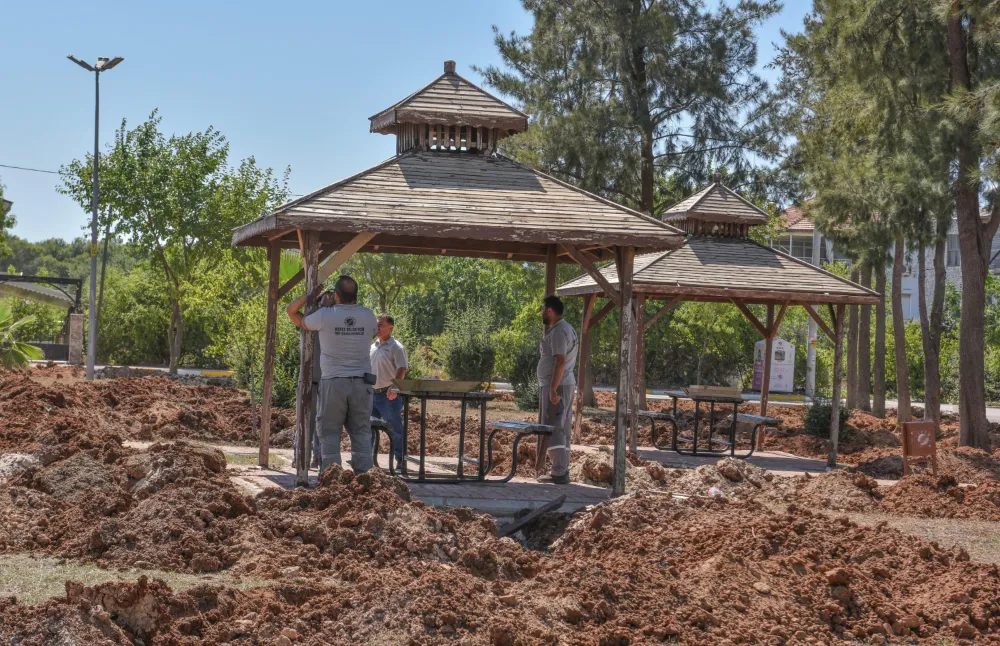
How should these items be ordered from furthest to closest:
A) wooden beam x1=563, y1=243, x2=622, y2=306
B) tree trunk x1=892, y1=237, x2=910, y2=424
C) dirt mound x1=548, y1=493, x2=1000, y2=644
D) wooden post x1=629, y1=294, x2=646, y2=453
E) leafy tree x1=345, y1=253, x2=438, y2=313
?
leafy tree x1=345, y1=253, x2=438, y2=313 → tree trunk x1=892, y1=237, x2=910, y2=424 → wooden post x1=629, y1=294, x2=646, y2=453 → wooden beam x1=563, y1=243, x2=622, y2=306 → dirt mound x1=548, y1=493, x2=1000, y2=644

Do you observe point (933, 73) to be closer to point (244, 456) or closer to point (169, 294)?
point (244, 456)

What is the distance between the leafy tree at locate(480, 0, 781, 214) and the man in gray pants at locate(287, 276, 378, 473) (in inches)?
577

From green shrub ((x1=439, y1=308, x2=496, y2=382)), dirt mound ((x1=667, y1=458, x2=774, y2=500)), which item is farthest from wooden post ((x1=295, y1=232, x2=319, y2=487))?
green shrub ((x1=439, y1=308, x2=496, y2=382))

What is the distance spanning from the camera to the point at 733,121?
83.5ft

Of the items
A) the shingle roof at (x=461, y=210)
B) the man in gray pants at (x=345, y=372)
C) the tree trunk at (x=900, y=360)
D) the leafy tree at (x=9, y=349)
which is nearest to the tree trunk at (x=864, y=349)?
the tree trunk at (x=900, y=360)

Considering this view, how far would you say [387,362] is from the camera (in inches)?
504

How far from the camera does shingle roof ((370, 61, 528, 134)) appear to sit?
1316 cm

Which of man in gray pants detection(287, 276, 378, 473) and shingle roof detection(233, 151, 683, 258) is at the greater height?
shingle roof detection(233, 151, 683, 258)

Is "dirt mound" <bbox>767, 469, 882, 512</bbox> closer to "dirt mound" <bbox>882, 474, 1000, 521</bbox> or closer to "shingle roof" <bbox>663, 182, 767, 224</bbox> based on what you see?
"dirt mound" <bbox>882, 474, 1000, 521</bbox>

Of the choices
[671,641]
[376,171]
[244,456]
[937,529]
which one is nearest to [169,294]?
[244,456]

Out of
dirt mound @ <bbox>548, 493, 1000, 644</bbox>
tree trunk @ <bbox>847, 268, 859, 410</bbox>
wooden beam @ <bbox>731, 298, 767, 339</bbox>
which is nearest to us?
dirt mound @ <bbox>548, 493, 1000, 644</bbox>

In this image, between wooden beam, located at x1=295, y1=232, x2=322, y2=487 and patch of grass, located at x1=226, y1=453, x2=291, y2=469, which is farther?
patch of grass, located at x1=226, y1=453, x2=291, y2=469

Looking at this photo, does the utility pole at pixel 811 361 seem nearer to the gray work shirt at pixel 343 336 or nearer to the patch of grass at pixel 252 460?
the patch of grass at pixel 252 460

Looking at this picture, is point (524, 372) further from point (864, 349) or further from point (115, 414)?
point (115, 414)
